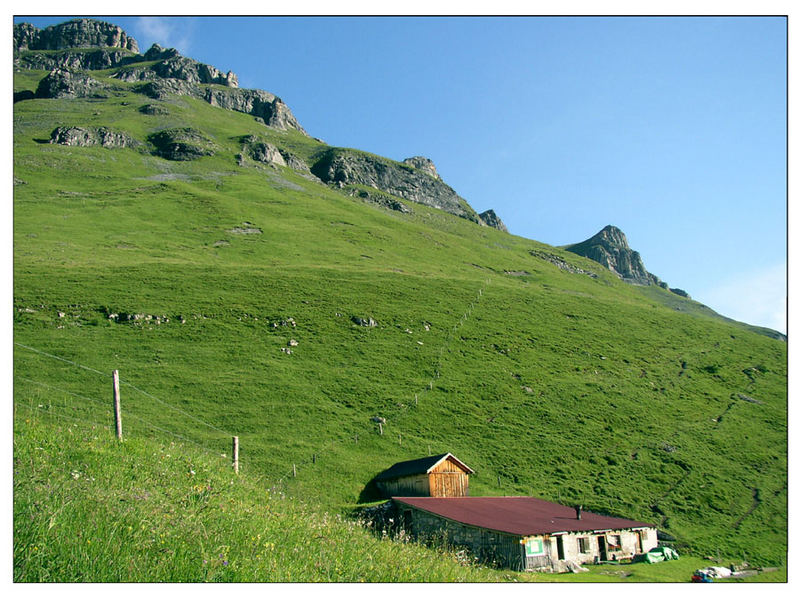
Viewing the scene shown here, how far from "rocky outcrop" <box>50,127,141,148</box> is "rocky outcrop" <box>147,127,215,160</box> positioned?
24.5ft

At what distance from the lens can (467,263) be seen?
120m

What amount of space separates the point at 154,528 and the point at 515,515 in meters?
25.4

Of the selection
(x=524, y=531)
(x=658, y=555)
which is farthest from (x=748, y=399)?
(x=524, y=531)

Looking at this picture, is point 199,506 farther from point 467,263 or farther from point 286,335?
point 467,263

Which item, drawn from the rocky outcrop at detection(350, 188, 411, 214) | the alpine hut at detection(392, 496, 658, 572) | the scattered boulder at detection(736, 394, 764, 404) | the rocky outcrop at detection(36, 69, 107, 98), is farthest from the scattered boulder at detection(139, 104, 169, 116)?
the scattered boulder at detection(736, 394, 764, 404)

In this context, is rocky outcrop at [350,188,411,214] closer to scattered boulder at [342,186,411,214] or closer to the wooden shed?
scattered boulder at [342,186,411,214]

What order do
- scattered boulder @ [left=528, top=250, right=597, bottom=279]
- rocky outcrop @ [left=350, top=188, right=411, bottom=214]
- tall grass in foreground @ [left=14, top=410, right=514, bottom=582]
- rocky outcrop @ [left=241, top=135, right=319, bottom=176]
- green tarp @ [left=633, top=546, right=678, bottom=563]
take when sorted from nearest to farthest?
tall grass in foreground @ [left=14, top=410, right=514, bottom=582] < green tarp @ [left=633, top=546, right=678, bottom=563] < scattered boulder @ [left=528, top=250, right=597, bottom=279] < rocky outcrop @ [left=241, top=135, right=319, bottom=176] < rocky outcrop @ [left=350, top=188, right=411, bottom=214]

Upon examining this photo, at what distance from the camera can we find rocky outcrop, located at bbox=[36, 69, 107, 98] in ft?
604

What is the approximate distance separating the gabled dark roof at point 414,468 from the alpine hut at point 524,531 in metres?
3.04

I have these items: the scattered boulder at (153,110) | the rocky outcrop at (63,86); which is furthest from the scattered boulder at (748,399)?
the rocky outcrop at (63,86)

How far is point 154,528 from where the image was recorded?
845 cm

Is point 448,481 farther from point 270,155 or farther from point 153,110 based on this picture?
point 153,110

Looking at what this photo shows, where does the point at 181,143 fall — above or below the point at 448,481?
above

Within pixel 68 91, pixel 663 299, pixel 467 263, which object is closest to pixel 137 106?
pixel 68 91
